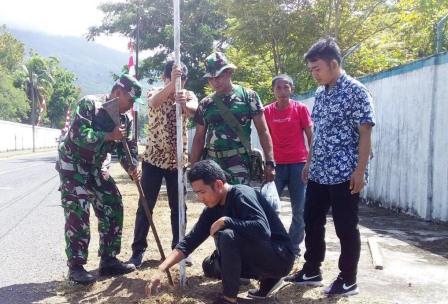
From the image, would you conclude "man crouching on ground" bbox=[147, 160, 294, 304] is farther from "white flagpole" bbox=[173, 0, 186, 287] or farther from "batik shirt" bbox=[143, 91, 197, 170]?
"batik shirt" bbox=[143, 91, 197, 170]

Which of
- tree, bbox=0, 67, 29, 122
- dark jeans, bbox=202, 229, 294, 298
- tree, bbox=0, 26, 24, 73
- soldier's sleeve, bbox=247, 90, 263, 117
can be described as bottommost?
dark jeans, bbox=202, 229, 294, 298

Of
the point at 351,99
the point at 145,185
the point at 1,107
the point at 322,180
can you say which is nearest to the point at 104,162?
the point at 145,185

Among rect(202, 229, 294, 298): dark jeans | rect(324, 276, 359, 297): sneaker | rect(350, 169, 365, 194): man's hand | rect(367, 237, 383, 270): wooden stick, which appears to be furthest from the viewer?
rect(367, 237, 383, 270): wooden stick

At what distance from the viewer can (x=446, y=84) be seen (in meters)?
6.70

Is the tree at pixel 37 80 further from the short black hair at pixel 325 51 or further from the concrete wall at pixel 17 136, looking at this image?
the short black hair at pixel 325 51

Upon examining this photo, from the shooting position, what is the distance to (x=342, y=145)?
12.2 ft

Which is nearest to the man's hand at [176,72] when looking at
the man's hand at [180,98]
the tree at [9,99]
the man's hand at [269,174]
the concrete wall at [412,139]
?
the man's hand at [180,98]

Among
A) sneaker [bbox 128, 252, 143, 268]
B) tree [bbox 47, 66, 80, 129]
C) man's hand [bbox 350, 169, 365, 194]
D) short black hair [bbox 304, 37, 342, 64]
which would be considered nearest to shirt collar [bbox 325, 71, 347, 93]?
short black hair [bbox 304, 37, 342, 64]

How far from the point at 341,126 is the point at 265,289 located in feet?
4.32

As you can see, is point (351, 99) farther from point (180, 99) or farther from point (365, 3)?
point (365, 3)

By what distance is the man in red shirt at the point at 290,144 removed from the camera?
485 centimetres

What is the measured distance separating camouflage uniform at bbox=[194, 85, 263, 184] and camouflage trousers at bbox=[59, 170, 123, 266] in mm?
1010

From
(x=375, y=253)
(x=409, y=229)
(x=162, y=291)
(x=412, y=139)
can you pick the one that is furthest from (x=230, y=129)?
(x=412, y=139)

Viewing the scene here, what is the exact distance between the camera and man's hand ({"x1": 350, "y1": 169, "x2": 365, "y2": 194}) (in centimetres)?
354
